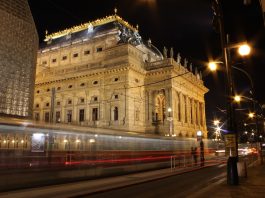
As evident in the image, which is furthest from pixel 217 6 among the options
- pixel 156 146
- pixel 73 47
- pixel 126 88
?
pixel 73 47

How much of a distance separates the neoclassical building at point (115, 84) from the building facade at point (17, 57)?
9.41 metres

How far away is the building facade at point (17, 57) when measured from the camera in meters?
43.6

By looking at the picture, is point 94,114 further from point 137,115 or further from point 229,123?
point 229,123

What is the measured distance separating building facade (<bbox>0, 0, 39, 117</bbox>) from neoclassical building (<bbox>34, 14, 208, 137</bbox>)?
9.41 meters

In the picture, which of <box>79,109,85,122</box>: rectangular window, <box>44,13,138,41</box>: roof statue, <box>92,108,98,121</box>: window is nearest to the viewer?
<box>92,108,98,121</box>: window

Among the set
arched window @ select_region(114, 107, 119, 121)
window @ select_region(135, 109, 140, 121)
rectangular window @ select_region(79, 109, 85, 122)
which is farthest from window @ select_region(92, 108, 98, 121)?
window @ select_region(135, 109, 140, 121)

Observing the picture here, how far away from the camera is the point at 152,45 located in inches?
2719

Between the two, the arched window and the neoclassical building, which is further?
the neoclassical building

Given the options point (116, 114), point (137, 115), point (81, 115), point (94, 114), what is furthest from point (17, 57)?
point (137, 115)

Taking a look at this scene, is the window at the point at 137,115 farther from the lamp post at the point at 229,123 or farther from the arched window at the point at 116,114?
the lamp post at the point at 229,123

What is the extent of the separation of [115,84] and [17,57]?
15.8m

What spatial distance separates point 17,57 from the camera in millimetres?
46438

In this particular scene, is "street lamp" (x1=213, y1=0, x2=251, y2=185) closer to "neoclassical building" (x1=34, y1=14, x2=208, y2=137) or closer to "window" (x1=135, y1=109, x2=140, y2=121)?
"neoclassical building" (x1=34, y1=14, x2=208, y2=137)

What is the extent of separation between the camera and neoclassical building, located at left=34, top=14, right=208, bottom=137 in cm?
4962
